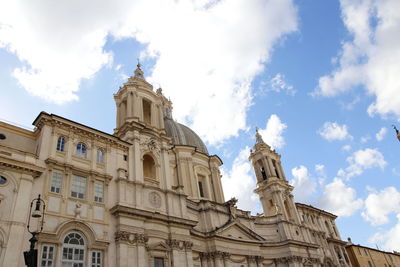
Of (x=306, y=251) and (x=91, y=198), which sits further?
(x=306, y=251)

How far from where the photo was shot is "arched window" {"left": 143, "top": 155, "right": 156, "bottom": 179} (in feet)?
103

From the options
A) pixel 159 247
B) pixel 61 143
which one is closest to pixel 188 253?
pixel 159 247

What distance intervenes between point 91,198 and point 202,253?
1393 cm

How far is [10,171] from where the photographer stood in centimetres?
2014

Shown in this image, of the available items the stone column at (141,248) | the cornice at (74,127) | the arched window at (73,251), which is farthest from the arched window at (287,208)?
the arched window at (73,251)

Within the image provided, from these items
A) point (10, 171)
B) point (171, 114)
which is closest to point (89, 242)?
point (10, 171)

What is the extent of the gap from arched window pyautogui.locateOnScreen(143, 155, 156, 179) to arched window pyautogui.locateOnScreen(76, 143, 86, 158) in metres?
7.17

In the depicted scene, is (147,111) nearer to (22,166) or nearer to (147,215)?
(147,215)

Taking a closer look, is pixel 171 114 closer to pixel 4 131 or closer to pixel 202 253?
pixel 202 253

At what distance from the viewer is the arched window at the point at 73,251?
66.7ft

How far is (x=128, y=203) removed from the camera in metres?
25.5

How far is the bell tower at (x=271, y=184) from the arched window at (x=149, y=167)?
2084cm

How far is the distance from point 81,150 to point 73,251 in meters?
7.93

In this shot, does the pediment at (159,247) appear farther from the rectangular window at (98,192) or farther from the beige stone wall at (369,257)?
the beige stone wall at (369,257)
